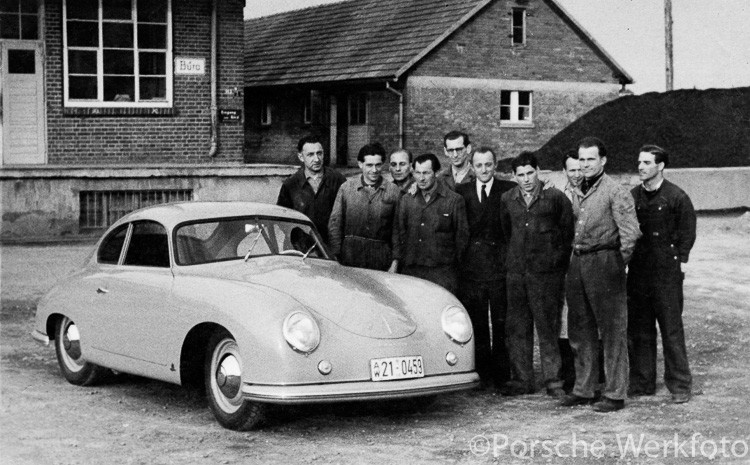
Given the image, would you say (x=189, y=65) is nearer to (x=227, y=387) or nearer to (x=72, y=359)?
(x=72, y=359)

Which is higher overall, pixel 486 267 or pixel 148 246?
pixel 148 246

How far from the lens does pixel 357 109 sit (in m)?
32.2

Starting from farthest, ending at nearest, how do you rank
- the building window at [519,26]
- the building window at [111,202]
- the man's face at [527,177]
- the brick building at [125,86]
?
the building window at [519,26]
the brick building at [125,86]
the building window at [111,202]
the man's face at [527,177]

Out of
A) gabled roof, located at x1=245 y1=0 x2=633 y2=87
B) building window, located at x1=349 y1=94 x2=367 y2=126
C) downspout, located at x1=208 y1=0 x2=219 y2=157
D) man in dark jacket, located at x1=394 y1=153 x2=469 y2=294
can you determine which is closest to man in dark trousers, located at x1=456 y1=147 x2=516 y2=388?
man in dark jacket, located at x1=394 y1=153 x2=469 y2=294

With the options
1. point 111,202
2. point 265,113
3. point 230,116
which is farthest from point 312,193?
point 265,113

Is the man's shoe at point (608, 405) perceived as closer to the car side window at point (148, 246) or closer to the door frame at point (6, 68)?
the car side window at point (148, 246)

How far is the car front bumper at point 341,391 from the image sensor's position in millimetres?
6156

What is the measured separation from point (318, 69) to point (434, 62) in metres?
4.15

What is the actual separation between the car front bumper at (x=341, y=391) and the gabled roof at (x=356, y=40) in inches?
916

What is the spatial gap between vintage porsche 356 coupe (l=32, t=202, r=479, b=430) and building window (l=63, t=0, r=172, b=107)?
39.9 ft

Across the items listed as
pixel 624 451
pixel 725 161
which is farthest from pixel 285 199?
pixel 725 161

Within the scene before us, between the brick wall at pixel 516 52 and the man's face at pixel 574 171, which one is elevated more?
the brick wall at pixel 516 52

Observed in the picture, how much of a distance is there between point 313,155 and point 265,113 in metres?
28.2

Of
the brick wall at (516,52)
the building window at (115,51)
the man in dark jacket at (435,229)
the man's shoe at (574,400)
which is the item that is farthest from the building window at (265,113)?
the man's shoe at (574,400)
